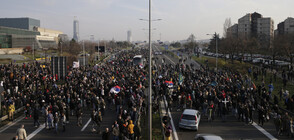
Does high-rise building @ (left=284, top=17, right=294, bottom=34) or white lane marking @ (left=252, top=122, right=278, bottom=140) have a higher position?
high-rise building @ (left=284, top=17, right=294, bottom=34)

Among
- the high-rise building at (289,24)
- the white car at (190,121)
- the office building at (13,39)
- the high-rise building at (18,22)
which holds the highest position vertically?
the high-rise building at (18,22)

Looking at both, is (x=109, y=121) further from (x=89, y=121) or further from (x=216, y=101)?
(x=216, y=101)

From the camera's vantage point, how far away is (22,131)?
1198cm

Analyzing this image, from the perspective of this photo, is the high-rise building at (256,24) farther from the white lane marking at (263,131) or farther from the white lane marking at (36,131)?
the white lane marking at (36,131)

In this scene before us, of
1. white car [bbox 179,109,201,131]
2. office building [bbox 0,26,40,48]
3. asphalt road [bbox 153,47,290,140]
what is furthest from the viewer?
office building [bbox 0,26,40,48]

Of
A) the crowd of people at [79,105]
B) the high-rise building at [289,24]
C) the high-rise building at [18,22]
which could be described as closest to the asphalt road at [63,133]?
the crowd of people at [79,105]

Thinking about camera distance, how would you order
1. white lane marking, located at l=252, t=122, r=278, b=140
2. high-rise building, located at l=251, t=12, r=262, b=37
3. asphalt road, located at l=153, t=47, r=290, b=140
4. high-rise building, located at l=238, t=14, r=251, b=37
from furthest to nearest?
1. high-rise building, located at l=251, t=12, r=262, b=37
2. high-rise building, located at l=238, t=14, r=251, b=37
3. asphalt road, located at l=153, t=47, r=290, b=140
4. white lane marking, located at l=252, t=122, r=278, b=140

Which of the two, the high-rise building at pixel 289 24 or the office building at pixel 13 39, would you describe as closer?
the office building at pixel 13 39

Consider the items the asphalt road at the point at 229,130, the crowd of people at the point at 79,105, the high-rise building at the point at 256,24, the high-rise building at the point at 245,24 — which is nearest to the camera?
the crowd of people at the point at 79,105

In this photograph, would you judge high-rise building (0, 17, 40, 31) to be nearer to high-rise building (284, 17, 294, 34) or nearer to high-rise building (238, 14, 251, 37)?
high-rise building (238, 14, 251, 37)

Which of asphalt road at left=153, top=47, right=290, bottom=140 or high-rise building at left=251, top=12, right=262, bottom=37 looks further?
high-rise building at left=251, top=12, right=262, bottom=37

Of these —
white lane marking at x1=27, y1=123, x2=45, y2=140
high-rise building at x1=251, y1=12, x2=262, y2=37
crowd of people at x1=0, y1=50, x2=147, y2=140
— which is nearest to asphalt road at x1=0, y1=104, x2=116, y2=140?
white lane marking at x1=27, y1=123, x2=45, y2=140

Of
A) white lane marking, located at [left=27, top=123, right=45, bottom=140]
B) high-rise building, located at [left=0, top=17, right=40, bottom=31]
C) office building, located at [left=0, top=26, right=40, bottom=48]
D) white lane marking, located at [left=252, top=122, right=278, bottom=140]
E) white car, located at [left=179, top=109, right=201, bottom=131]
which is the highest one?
high-rise building, located at [left=0, top=17, right=40, bottom=31]

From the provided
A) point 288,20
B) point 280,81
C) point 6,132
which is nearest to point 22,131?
point 6,132
